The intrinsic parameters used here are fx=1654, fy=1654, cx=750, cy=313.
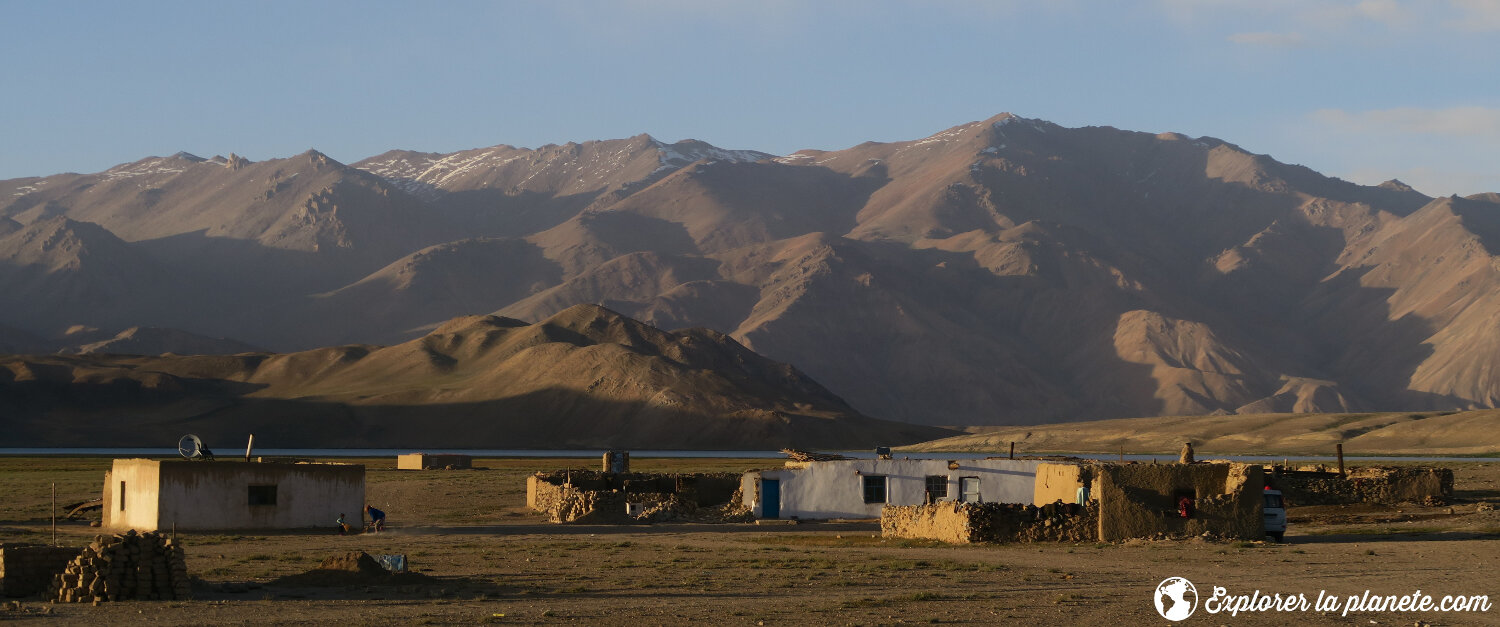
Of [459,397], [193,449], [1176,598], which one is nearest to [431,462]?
[193,449]

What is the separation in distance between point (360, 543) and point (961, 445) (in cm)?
12227

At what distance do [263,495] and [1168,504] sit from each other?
23.3 meters

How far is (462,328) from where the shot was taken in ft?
646

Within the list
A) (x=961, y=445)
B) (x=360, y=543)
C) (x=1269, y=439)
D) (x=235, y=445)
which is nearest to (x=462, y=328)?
(x=235, y=445)

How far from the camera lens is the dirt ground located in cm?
2375

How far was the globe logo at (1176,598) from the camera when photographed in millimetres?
23830

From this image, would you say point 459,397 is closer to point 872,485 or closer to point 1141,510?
point 872,485

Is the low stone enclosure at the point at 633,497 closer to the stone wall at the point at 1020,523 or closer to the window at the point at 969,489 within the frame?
the window at the point at 969,489

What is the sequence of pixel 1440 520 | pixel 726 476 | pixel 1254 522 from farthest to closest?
pixel 726 476
pixel 1440 520
pixel 1254 522

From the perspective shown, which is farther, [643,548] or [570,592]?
[643,548]

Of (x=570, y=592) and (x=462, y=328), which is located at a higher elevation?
(x=462, y=328)

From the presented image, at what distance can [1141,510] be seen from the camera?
35.0 m

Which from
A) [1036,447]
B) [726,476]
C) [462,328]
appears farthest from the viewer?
[462,328]

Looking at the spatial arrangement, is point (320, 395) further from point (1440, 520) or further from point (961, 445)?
point (1440, 520)
